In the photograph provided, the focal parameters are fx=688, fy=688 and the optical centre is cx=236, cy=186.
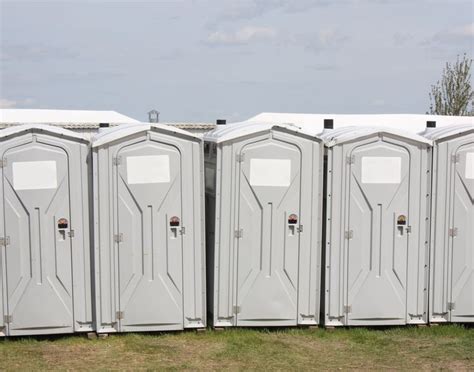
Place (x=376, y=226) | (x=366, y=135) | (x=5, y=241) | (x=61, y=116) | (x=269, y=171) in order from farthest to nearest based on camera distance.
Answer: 1. (x=61, y=116)
2. (x=376, y=226)
3. (x=366, y=135)
4. (x=269, y=171)
5. (x=5, y=241)

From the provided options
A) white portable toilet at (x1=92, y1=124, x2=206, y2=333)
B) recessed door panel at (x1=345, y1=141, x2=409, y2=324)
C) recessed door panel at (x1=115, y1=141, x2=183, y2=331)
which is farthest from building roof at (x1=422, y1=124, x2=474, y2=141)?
recessed door panel at (x1=115, y1=141, x2=183, y2=331)

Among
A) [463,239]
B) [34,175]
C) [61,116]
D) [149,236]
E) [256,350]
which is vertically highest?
[61,116]

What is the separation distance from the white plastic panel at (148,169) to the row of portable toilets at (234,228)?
0.02 m

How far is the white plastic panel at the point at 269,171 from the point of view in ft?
25.1

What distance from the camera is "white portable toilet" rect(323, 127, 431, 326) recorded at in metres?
7.82

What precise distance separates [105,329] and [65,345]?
0.45 metres

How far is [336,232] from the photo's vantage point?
7.88m

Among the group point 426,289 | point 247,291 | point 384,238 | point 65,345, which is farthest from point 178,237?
point 426,289

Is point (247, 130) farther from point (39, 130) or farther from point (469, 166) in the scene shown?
point (469, 166)

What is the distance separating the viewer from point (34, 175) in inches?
287

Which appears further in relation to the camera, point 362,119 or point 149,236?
point 362,119

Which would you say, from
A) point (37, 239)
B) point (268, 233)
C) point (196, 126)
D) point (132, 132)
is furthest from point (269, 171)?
point (196, 126)

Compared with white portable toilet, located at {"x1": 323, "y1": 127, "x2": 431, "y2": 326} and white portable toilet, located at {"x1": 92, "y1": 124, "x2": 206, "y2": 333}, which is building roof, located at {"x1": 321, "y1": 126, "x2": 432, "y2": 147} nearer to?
white portable toilet, located at {"x1": 323, "y1": 127, "x2": 431, "y2": 326}

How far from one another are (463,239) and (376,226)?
42.3 inches
